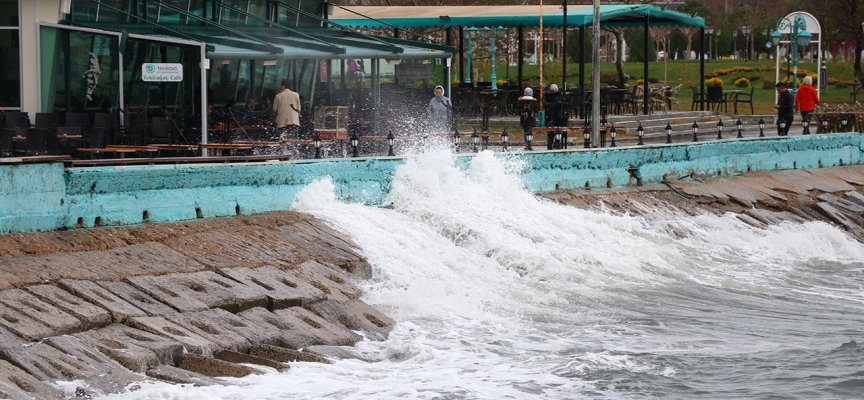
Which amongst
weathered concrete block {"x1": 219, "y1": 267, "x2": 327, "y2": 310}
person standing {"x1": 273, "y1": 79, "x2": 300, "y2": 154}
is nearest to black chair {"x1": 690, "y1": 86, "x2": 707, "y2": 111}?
person standing {"x1": 273, "y1": 79, "x2": 300, "y2": 154}

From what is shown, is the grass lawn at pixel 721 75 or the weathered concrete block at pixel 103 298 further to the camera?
the grass lawn at pixel 721 75

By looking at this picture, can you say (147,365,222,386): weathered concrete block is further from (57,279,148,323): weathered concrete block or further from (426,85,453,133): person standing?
(426,85,453,133): person standing

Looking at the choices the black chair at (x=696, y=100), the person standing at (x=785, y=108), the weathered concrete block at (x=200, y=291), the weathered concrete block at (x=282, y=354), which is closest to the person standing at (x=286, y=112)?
the person standing at (x=785, y=108)

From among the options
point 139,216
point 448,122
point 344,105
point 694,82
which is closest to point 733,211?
point 448,122

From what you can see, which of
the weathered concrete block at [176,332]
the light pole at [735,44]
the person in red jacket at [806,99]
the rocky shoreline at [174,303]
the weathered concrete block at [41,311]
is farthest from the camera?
the light pole at [735,44]

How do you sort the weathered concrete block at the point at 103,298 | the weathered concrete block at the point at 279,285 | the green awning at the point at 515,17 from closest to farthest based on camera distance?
the weathered concrete block at the point at 103,298 → the weathered concrete block at the point at 279,285 → the green awning at the point at 515,17

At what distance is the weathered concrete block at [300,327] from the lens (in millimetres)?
12031

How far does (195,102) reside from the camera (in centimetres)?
2250

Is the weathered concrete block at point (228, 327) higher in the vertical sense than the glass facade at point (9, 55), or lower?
lower

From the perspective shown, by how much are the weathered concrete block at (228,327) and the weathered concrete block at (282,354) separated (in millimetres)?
90

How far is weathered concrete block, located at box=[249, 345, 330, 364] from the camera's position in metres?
11.5

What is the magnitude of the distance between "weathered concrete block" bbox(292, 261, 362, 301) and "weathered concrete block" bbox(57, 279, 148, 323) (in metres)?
2.43

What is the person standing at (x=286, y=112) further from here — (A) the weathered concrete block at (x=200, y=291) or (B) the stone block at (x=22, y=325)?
(B) the stone block at (x=22, y=325)

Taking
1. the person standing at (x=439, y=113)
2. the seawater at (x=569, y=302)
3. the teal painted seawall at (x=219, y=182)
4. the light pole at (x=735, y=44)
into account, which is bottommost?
the seawater at (x=569, y=302)
